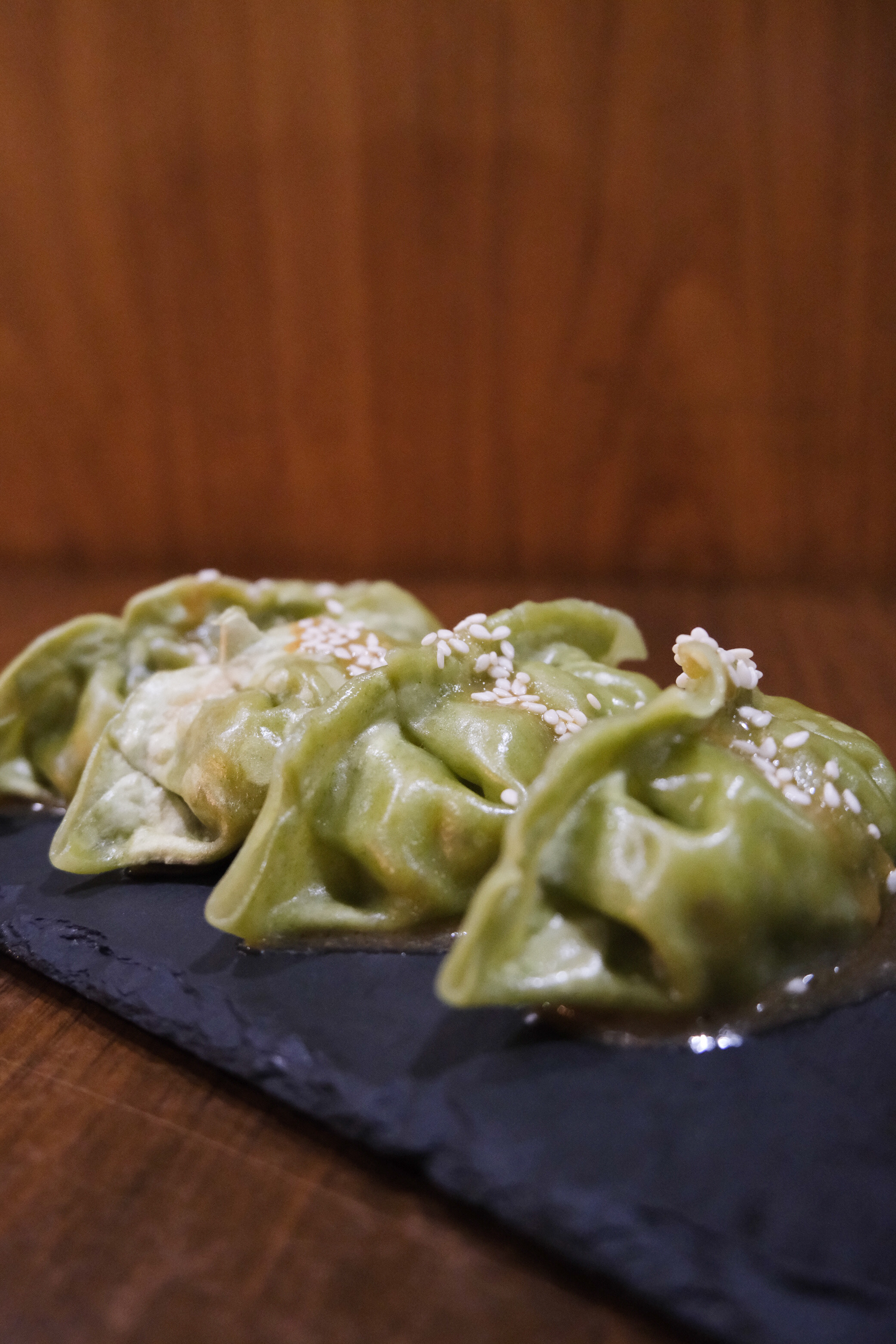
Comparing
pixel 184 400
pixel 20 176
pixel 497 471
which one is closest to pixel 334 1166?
pixel 497 471

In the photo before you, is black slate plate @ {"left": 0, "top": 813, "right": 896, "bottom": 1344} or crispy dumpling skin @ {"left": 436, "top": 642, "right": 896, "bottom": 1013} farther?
crispy dumpling skin @ {"left": 436, "top": 642, "right": 896, "bottom": 1013}

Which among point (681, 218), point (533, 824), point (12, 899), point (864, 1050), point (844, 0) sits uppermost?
point (844, 0)

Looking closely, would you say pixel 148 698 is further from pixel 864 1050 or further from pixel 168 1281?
pixel 864 1050

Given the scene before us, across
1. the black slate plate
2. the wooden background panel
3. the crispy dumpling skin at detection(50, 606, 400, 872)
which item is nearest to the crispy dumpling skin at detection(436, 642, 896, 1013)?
the black slate plate

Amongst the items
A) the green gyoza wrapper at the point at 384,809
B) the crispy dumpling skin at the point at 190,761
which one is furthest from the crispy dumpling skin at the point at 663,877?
the crispy dumpling skin at the point at 190,761

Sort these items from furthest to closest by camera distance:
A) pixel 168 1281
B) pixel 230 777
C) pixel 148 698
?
pixel 148 698 → pixel 230 777 → pixel 168 1281

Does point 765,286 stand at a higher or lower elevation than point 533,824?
higher

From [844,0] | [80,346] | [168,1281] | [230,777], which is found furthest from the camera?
[80,346]

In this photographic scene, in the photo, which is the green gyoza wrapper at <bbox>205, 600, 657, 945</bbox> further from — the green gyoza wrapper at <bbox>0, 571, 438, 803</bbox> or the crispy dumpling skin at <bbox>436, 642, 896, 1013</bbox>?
the green gyoza wrapper at <bbox>0, 571, 438, 803</bbox>
